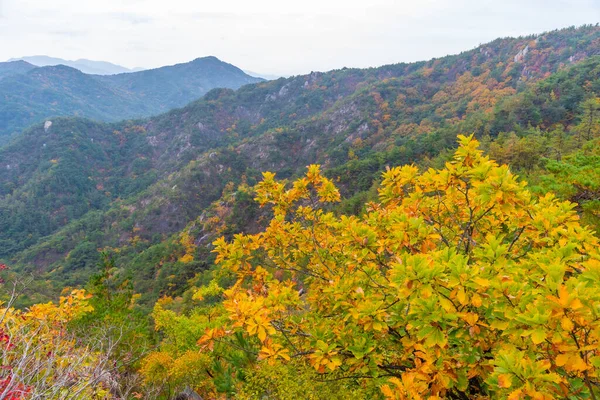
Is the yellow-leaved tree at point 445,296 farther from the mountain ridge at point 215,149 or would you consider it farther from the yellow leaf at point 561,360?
the mountain ridge at point 215,149

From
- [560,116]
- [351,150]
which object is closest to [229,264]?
[560,116]

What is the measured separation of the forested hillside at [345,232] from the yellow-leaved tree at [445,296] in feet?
0.07

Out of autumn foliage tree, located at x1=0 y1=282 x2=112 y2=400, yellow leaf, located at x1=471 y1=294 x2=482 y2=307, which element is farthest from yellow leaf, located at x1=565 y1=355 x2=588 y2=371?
autumn foliage tree, located at x1=0 y1=282 x2=112 y2=400

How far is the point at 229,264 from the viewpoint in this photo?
15.1 feet

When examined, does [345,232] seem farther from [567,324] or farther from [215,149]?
[215,149]

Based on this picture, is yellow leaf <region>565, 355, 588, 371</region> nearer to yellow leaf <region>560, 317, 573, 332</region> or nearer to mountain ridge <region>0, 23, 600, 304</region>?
yellow leaf <region>560, 317, 573, 332</region>

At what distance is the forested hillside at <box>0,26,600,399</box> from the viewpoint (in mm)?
2533

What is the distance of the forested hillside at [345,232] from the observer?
253 centimetres

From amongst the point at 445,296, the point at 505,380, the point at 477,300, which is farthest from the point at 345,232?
the point at 505,380

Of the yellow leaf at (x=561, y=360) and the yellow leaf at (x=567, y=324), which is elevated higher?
the yellow leaf at (x=567, y=324)

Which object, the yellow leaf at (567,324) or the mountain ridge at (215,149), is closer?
the yellow leaf at (567,324)

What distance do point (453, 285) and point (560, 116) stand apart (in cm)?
5213

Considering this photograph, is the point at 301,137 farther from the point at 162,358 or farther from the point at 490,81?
the point at 162,358

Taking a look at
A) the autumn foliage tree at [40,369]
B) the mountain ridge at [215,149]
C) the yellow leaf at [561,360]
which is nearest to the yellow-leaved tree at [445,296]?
the yellow leaf at [561,360]
